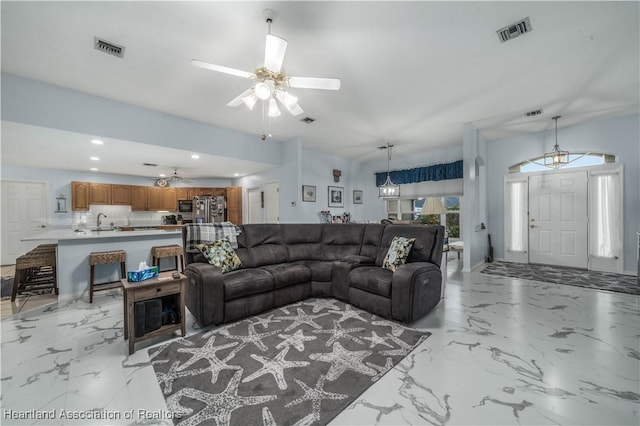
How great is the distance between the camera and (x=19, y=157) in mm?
4738

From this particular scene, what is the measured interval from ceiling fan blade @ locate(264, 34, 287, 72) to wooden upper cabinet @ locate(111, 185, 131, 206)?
7009 millimetres

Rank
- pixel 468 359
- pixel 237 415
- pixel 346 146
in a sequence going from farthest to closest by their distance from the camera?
pixel 346 146 < pixel 468 359 < pixel 237 415

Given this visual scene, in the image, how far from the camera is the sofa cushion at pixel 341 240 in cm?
376

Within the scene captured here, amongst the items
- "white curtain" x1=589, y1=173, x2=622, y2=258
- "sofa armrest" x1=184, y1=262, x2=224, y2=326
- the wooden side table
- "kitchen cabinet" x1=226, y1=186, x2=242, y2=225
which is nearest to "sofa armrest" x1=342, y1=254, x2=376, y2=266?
"sofa armrest" x1=184, y1=262, x2=224, y2=326

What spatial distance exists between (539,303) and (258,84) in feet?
13.9

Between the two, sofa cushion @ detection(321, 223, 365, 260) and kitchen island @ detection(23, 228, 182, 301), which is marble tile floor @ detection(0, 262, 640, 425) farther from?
sofa cushion @ detection(321, 223, 365, 260)

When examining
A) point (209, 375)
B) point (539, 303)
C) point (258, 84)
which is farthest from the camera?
point (539, 303)

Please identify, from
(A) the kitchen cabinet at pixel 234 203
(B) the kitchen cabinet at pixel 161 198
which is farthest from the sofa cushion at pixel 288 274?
(B) the kitchen cabinet at pixel 161 198

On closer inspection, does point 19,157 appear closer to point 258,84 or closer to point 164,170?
point 164,170

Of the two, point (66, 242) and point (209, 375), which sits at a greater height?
point (66, 242)

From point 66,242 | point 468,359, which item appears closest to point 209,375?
point 468,359

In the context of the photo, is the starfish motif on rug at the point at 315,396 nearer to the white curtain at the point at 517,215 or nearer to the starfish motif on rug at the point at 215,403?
the starfish motif on rug at the point at 215,403

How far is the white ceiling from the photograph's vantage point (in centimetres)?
206

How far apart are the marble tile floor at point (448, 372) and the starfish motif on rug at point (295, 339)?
76cm
